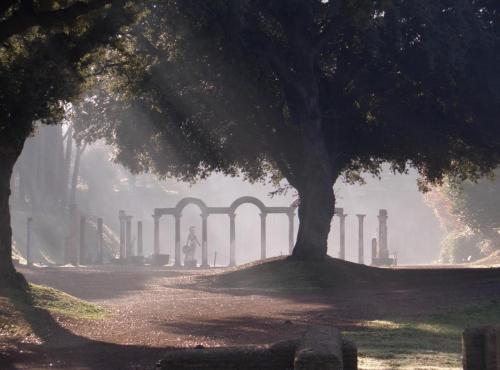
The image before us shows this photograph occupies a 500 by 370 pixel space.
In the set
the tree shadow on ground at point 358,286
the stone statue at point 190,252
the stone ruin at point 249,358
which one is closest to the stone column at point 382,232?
the stone statue at point 190,252

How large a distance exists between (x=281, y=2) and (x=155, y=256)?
3037 centimetres

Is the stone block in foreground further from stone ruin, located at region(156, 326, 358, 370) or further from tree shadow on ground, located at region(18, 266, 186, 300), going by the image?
tree shadow on ground, located at region(18, 266, 186, 300)

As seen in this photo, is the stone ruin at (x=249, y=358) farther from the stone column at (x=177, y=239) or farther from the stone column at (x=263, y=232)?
the stone column at (x=177, y=239)

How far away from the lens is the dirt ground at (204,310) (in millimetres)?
13930

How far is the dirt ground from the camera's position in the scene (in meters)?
13.9

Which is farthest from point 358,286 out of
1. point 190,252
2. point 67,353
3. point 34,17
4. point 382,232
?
point 190,252

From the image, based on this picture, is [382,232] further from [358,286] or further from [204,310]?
[204,310]

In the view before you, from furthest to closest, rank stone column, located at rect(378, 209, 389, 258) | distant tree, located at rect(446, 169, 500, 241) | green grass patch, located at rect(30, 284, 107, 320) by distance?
distant tree, located at rect(446, 169, 500, 241), stone column, located at rect(378, 209, 389, 258), green grass patch, located at rect(30, 284, 107, 320)

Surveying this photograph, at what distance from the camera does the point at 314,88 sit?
32438 mm

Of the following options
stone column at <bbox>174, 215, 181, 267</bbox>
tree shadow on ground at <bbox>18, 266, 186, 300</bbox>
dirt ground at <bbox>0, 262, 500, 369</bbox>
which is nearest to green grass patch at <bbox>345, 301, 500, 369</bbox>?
dirt ground at <bbox>0, 262, 500, 369</bbox>

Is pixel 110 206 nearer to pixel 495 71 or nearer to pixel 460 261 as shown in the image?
pixel 460 261

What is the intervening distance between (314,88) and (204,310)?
12991mm

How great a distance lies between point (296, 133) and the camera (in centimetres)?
3378

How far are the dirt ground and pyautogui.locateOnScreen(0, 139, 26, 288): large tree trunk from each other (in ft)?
7.22
